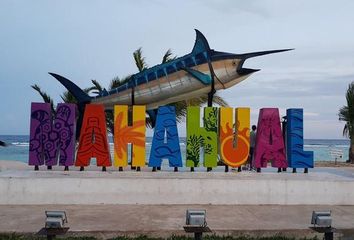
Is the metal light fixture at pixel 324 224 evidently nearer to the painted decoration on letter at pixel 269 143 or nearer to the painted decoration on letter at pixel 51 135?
the painted decoration on letter at pixel 269 143

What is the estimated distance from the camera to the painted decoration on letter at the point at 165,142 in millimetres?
11906

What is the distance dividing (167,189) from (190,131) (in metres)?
1.68

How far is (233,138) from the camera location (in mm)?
12094

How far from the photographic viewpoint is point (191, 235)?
810 cm

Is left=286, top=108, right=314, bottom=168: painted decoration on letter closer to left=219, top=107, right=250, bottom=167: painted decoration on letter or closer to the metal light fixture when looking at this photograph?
left=219, top=107, right=250, bottom=167: painted decoration on letter

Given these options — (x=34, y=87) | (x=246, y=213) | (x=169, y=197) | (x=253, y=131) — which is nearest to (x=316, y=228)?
(x=246, y=213)

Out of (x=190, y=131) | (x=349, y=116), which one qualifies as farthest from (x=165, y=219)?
(x=349, y=116)

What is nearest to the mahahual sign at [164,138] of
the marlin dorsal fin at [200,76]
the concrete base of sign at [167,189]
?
the concrete base of sign at [167,189]

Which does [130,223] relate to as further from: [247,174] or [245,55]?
[245,55]

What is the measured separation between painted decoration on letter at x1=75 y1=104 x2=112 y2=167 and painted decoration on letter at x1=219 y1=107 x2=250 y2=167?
Result: 2.96 m

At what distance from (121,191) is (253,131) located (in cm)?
540

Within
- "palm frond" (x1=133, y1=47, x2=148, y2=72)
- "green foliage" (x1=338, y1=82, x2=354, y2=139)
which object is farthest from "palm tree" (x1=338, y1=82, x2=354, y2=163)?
"palm frond" (x1=133, y1=47, x2=148, y2=72)

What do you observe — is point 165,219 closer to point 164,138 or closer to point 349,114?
point 164,138

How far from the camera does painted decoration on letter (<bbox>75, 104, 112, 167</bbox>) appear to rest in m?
12.0
